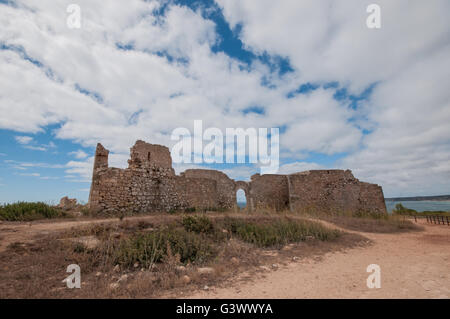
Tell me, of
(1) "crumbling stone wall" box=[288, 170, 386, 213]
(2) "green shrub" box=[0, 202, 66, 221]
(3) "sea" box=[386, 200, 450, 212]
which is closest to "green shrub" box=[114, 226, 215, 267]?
(2) "green shrub" box=[0, 202, 66, 221]

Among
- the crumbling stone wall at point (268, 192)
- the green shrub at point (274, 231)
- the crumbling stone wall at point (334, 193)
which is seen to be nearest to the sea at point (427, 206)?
the crumbling stone wall at point (334, 193)

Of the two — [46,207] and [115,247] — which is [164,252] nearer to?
[115,247]

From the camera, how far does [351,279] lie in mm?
3738

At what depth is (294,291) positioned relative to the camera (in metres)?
3.24

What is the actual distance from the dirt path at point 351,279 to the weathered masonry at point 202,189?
25.9 feet

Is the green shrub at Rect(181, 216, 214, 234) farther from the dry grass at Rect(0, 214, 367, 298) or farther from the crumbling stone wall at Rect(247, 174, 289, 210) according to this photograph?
the crumbling stone wall at Rect(247, 174, 289, 210)

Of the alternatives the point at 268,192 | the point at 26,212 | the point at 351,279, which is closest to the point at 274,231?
the point at 351,279

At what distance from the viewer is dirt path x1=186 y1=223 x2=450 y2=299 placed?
10.3ft

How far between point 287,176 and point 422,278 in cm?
1375

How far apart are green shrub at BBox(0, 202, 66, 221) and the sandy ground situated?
8.17 ft

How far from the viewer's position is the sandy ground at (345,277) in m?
3.15

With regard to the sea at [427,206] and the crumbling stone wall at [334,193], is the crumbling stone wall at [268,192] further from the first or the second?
the sea at [427,206]

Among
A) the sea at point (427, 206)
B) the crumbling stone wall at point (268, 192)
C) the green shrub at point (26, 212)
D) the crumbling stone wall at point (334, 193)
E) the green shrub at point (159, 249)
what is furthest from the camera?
the sea at point (427, 206)

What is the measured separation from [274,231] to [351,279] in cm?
358
